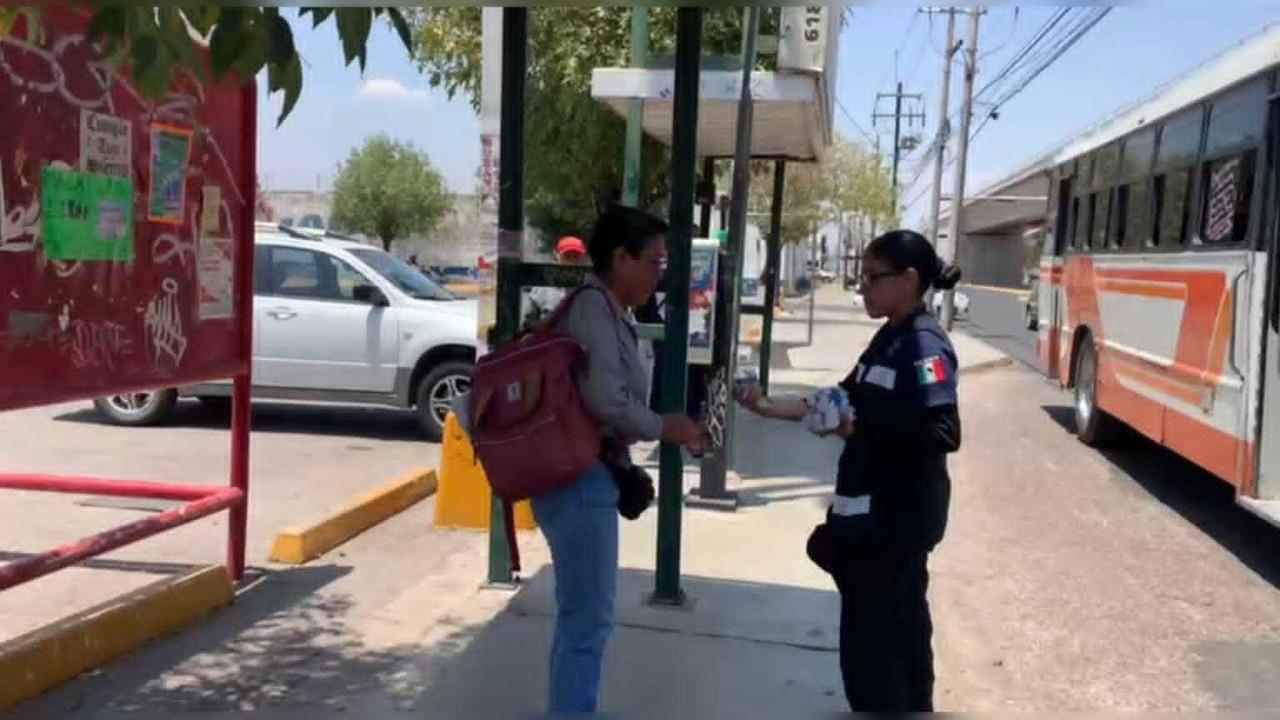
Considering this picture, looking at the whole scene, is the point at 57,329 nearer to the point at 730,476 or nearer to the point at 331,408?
the point at 730,476

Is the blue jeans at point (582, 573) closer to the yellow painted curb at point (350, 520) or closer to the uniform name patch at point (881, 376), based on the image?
the uniform name patch at point (881, 376)

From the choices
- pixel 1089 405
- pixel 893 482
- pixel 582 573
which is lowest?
pixel 1089 405

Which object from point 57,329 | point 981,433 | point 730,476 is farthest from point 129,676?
point 981,433

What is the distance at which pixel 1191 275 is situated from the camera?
8664 mm

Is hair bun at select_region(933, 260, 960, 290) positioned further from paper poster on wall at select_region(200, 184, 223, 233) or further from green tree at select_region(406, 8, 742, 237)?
green tree at select_region(406, 8, 742, 237)

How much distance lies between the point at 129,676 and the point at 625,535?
319 centimetres

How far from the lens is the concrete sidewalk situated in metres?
4.44

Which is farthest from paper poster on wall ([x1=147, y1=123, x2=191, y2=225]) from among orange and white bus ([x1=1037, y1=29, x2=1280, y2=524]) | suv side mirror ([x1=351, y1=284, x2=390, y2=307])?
orange and white bus ([x1=1037, y1=29, x2=1280, y2=524])

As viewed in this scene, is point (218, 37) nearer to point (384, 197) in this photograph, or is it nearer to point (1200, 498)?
point (1200, 498)

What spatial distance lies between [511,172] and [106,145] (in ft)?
5.53

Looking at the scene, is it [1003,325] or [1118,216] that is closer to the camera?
[1118,216]

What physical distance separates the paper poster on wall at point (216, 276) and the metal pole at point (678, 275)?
6.67 feet

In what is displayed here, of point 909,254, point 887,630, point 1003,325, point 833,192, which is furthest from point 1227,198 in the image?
point 833,192

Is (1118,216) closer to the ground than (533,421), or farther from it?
farther from it
